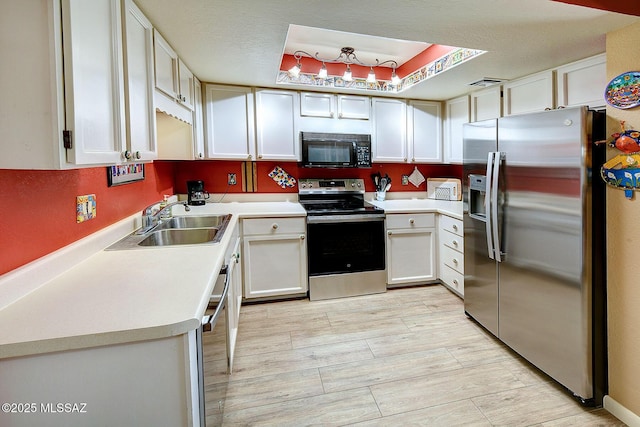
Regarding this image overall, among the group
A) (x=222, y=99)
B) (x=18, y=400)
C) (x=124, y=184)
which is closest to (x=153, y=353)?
(x=18, y=400)

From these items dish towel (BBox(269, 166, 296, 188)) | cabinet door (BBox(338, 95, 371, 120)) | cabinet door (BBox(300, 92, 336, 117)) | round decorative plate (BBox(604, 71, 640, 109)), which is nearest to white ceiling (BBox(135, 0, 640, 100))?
round decorative plate (BBox(604, 71, 640, 109))

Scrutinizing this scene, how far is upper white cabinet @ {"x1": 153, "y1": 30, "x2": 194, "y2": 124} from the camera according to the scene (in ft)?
6.00

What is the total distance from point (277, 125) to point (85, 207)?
79.0 inches

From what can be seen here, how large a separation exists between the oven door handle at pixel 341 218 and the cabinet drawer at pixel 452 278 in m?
0.86

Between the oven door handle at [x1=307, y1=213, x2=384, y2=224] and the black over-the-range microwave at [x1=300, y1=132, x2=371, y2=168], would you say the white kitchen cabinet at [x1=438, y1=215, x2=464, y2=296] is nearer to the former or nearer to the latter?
the oven door handle at [x1=307, y1=213, x2=384, y2=224]

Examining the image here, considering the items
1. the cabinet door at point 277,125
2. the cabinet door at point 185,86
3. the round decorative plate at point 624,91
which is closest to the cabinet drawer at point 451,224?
the round decorative plate at point 624,91

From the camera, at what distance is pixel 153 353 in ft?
2.95

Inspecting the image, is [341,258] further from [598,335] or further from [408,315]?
A: [598,335]

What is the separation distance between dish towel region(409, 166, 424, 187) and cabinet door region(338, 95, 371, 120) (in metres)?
1.00

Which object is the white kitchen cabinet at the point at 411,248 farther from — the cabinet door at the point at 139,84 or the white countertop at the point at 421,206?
the cabinet door at the point at 139,84

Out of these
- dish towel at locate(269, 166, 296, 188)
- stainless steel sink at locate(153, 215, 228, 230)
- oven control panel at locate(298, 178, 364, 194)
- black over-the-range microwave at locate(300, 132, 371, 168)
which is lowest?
stainless steel sink at locate(153, 215, 228, 230)

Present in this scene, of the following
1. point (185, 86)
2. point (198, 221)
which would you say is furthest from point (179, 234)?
point (185, 86)

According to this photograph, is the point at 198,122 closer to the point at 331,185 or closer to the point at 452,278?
the point at 331,185

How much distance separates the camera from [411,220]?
3258 mm
